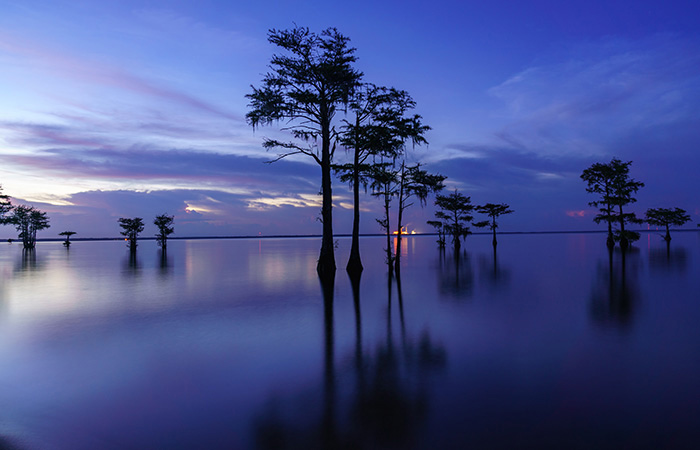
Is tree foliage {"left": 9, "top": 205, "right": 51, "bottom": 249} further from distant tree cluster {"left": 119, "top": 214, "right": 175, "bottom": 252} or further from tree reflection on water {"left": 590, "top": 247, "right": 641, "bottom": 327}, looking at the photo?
tree reflection on water {"left": 590, "top": 247, "right": 641, "bottom": 327}

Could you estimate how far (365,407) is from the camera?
19.3ft

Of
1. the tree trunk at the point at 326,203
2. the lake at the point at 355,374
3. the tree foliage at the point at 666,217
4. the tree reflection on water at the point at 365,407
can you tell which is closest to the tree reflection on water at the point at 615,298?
the lake at the point at 355,374

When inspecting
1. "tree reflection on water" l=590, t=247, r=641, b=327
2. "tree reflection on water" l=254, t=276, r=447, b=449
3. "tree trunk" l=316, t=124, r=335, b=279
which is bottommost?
"tree reflection on water" l=590, t=247, r=641, b=327

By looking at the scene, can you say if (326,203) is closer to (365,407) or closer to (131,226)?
(365,407)

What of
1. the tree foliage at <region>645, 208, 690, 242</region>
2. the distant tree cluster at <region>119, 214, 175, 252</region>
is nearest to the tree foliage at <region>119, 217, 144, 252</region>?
the distant tree cluster at <region>119, 214, 175, 252</region>

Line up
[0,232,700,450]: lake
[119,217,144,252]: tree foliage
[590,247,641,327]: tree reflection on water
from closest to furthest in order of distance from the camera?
[0,232,700,450]: lake, [590,247,641,327]: tree reflection on water, [119,217,144,252]: tree foliage

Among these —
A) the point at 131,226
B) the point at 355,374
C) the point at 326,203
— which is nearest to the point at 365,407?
the point at 355,374

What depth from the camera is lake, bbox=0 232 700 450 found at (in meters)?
5.12

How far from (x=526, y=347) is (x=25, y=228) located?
11591cm

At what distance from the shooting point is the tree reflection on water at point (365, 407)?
4926 mm

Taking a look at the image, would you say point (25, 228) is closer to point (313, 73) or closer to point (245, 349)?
point (313, 73)

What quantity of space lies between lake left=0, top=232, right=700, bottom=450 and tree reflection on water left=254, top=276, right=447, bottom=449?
0.10 ft

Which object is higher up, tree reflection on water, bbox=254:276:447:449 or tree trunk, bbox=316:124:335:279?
tree trunk, bbox=316:124:335:279

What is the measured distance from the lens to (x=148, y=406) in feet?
20.1
